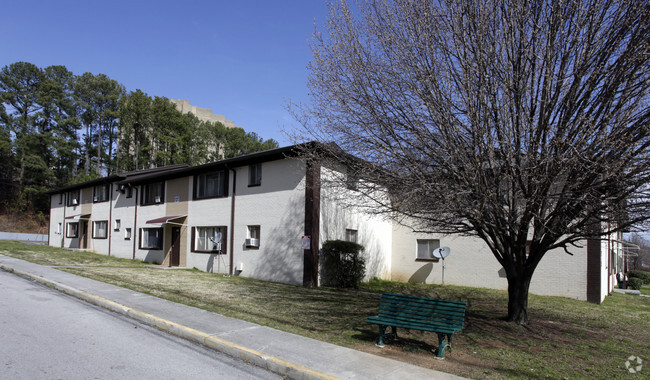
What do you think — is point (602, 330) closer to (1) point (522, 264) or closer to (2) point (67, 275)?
(1) point (522, 264)

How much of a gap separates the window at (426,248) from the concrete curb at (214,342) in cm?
1322

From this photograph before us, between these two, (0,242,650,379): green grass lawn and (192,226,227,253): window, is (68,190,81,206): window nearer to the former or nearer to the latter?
(192,226,227,253): window

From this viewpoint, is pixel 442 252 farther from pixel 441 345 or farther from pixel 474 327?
pixel 441 345

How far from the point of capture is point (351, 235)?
18250mm

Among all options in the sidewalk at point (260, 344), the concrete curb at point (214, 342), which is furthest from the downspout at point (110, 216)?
the sidewalk at point (260, 344)

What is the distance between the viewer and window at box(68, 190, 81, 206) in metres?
33.6

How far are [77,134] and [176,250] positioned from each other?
143 ft

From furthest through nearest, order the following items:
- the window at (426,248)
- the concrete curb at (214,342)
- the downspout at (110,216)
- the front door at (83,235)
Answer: the front door at (83,235) → the downspout at (110,216) → the window at (426,248) → the concrete curb at (214,342)

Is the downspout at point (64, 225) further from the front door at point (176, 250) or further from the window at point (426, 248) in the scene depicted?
the window at point (426, 248)

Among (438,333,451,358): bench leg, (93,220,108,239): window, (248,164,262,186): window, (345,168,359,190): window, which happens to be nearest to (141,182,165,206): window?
(93,220,108,239): window

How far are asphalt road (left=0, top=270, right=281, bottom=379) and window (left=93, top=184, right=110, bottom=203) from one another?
71.7 ft

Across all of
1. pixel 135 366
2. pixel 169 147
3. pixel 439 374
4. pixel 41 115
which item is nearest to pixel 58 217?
pixel 169 147

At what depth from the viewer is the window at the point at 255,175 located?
17.6m

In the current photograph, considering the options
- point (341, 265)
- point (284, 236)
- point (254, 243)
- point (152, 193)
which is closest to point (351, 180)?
point (341, 265)
